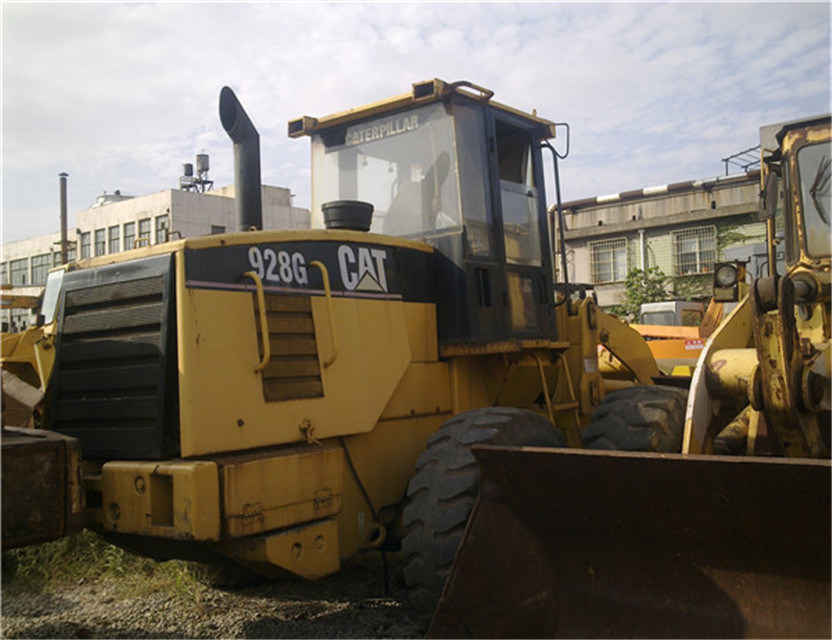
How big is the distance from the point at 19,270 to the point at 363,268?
51.2 meters

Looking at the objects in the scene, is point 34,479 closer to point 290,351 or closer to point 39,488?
point 39,488

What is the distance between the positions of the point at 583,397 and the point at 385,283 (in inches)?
82.1

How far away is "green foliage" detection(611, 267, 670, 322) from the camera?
1043 inches

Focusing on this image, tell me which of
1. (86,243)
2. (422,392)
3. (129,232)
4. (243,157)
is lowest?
(422,392)

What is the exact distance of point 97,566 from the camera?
18.5 feet

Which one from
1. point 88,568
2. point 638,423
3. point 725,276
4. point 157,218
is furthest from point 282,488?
point 157,218

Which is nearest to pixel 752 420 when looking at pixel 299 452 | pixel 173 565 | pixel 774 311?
pixel 774 311

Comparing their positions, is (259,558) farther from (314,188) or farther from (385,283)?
(314,188)

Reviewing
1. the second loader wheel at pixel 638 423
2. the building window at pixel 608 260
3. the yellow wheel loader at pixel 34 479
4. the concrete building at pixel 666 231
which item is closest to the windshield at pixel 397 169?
the second loader wheel at pixel 638 423

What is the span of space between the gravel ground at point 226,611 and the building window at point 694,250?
2288 cm

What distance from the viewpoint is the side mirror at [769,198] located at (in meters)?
5.59

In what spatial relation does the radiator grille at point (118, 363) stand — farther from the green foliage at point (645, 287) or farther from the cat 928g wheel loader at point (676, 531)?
the green foliage at point (645, 287)

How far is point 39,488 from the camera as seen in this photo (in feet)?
10.8

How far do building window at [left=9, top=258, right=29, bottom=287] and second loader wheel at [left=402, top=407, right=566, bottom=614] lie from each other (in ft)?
167
